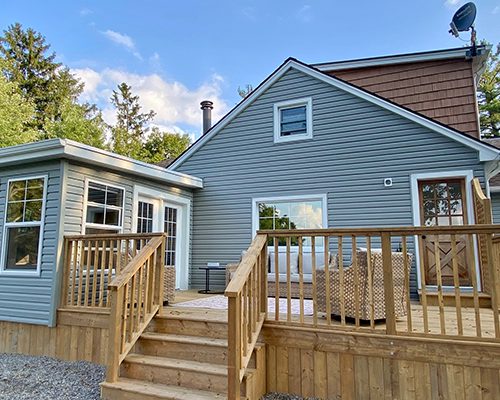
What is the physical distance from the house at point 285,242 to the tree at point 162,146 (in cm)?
1506

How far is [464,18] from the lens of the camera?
804 centimetres

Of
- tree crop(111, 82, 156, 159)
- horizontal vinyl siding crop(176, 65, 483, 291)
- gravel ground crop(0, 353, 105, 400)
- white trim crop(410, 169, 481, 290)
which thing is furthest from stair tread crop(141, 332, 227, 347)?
tree crop(111, 82, 156, 159)

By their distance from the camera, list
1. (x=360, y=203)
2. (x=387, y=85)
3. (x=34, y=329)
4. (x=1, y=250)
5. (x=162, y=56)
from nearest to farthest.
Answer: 1. (x=34, y=329)
2. (x=1, y=250)
3. (x=360, y=203)
4. (x=387, y=85)
5. (x=162, y=56)

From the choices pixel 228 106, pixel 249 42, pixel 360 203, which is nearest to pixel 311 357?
pixel 360 203

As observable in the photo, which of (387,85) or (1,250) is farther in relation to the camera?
(387,85)

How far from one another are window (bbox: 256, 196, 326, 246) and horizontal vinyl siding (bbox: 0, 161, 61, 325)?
12.7 feet

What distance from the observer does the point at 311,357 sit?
358 centimetres

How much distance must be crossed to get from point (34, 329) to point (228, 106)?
2129 centimetres

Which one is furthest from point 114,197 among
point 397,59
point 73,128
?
point 73,128

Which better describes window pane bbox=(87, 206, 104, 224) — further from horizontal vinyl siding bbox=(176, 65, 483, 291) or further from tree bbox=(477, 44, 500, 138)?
tree bbox=(477, 44, 500, 138)

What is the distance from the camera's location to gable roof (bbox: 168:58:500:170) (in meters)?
5.88

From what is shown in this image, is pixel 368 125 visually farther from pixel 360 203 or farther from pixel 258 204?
pixel 258 204

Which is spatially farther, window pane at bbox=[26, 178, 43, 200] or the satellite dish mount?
the satellite dish mount

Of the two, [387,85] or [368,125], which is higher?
[387,85]
